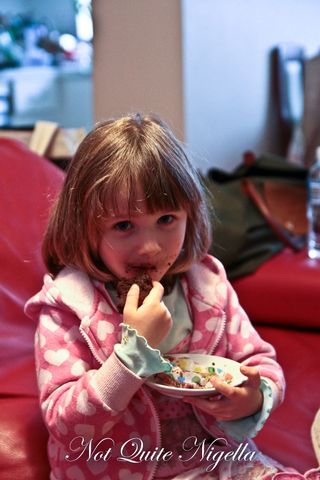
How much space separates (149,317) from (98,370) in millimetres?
90

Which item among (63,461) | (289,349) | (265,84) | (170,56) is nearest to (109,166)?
(63,461)

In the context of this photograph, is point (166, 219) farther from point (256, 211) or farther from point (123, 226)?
point (256, 211)

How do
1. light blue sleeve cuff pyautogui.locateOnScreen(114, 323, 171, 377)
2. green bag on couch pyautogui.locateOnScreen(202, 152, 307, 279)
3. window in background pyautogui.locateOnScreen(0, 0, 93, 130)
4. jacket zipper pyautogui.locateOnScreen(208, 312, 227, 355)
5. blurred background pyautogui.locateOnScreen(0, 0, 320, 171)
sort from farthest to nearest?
1. window in background pyautogui.locateOnScreen(0, 0, 93, 130)
2. blurred background pyautogui.locateOnScreen(0, 0, 320, 171)
3. green bag on couch pyautogui.locateOnScreen(202, 152, 307, 279)
4. jacket zipper pyautogui.locateOnScreen(208, 312, 227, 355)
5. light blue sleeve cuff pyautogui.locateOnScreen(114, 323, 171, 377)

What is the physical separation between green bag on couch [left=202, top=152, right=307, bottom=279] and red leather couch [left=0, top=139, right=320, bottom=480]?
61mm

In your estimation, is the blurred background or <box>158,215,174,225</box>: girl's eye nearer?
<box>158,215,174,225</box>: girl's eye

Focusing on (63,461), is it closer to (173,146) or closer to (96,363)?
(96,363)

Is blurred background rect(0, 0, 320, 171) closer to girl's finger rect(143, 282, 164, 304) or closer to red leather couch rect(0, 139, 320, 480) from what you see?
red leather couch rect(0, 139, 320, 480)

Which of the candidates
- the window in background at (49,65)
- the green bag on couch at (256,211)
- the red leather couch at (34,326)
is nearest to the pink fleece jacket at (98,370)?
the red leather couch at (34,326)

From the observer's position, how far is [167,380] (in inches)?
34.4

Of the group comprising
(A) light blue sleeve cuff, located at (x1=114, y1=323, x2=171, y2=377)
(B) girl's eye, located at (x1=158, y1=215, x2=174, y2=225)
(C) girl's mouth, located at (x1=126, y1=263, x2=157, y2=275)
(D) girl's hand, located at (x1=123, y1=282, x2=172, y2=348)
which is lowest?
(A) light blue sleeve cuff, located at (x1=114, y1=323, x2=171, y2=377)

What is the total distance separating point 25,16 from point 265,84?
252 cm

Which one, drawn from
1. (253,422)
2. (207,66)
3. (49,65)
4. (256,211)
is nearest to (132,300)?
(253,422)

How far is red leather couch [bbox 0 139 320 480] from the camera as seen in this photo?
3.47 feet

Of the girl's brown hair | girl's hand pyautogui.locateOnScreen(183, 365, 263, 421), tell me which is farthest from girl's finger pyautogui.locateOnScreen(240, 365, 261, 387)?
the girl's brown hair
